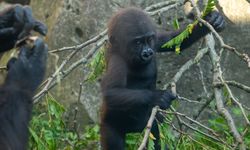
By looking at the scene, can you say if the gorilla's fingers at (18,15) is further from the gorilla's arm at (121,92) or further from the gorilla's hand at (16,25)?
the gorilla's arm at (121,92)

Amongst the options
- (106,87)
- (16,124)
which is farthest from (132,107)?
(16,124)

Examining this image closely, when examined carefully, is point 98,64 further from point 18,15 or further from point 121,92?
point 18,15

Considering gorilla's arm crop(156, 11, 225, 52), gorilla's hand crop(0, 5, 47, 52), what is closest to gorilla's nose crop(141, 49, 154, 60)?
gorilla's arm crop(156, 11, 225, 52)

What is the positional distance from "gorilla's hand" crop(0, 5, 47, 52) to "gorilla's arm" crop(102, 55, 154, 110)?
170 centimetres

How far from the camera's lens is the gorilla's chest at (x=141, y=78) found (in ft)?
17.9

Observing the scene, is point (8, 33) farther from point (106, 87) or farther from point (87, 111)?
point (87, 111)

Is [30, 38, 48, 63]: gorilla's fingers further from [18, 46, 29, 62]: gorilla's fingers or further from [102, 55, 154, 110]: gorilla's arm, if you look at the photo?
[102, 55, 154, 110]: gorilla's arm

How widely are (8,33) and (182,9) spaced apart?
3.72 m

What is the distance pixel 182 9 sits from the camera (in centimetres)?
692

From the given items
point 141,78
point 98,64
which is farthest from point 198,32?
point 98,64

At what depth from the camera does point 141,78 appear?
549cm

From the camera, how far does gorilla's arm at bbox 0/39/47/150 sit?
10.5 feet

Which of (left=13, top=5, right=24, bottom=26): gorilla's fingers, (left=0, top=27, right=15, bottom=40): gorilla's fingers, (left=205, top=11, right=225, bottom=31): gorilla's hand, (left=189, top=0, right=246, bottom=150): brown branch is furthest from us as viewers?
(left=205, top=11, right=225, bottom=31): gorilla's hand

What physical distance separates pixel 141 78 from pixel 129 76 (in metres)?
0.10
